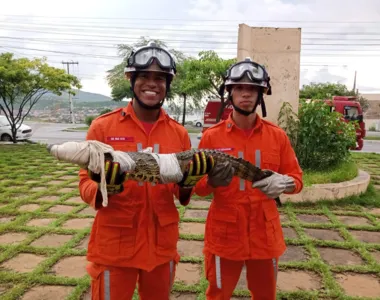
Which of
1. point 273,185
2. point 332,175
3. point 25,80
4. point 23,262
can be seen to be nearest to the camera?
point 273,185

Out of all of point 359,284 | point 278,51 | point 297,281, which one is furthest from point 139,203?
point 278,51

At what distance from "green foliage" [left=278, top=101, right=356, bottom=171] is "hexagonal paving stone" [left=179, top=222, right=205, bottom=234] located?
122 inches

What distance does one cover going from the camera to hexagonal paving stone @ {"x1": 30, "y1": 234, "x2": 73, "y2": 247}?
4.86m

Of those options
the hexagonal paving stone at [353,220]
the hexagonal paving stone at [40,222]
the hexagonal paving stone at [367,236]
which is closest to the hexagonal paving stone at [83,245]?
the hexagonal paving stone at [40,222]

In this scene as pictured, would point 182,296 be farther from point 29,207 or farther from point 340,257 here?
point 29,207

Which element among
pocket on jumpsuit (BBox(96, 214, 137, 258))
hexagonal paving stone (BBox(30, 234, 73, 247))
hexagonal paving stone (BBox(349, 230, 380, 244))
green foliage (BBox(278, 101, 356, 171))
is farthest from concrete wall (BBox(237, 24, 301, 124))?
pocket on jumpsuit (BBox(96, 214, 137, 258))

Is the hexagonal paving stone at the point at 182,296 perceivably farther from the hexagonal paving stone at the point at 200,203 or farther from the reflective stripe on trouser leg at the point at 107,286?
the hexagonal paving stone at the point at 200,203

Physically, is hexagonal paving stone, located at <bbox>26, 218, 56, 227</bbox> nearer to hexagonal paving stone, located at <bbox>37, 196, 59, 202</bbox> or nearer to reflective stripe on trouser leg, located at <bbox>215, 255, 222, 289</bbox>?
hexagonal paving stone, located at <bbox>37, 196, 59, 202</bbox>

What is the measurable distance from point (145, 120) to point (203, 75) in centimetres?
2042

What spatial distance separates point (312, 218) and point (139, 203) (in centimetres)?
445

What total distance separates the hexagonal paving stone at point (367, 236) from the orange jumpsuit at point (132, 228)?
379cm

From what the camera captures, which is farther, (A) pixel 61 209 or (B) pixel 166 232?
(A) pixel 61 209

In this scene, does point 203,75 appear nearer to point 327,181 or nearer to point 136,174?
point 327,181

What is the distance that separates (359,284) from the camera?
3.90 m
